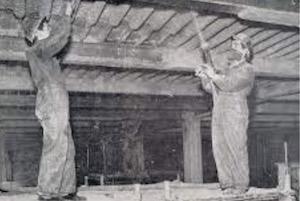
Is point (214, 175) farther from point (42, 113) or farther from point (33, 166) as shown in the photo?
point (42, 113)

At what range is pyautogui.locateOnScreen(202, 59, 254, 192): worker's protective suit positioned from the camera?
20.0ft

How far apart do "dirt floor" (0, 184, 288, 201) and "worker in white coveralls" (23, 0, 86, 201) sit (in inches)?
22.7

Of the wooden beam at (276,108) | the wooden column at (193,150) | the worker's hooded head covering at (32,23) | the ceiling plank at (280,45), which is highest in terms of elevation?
the ceiling plank at (280,45)

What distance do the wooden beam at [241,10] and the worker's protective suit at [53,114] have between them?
1265 millimetres

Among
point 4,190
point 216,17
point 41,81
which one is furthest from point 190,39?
point 4,190

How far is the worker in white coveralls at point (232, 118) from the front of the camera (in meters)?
6.10

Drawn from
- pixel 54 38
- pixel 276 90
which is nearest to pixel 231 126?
pixel 54 38

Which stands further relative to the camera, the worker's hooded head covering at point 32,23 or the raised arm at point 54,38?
the worker's hooded head covering at point 32,23

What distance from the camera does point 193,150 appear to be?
1154 cm

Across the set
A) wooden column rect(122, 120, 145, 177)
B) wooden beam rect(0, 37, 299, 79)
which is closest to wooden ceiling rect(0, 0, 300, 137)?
wooden beam rect(0, 37, 299, 79)

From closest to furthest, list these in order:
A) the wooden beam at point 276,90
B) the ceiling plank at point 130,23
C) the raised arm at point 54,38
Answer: the raised arm at point 54,38
the ceiling plank at point 130,23
the wooden beam at point 276,90

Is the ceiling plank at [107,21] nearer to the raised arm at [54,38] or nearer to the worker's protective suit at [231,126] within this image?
the raised arm at [54,38]

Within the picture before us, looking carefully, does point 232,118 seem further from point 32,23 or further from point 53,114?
point 32,23

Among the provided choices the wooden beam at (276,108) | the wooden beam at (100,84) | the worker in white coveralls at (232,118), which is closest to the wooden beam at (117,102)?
the wooden beam at (100,84)
